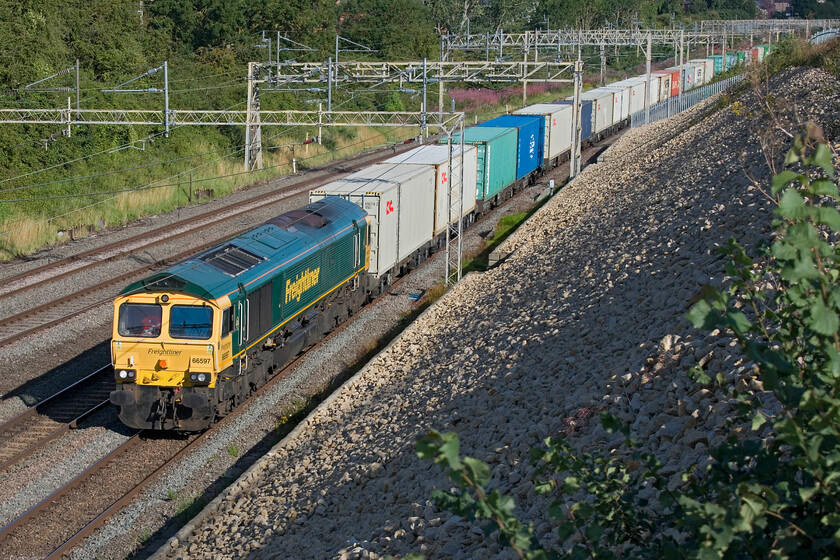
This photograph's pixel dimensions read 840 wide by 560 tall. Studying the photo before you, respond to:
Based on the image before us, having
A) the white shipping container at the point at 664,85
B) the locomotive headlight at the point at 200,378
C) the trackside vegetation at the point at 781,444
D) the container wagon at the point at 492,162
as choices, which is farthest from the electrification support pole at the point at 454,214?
the white shipping container at the point at 664,85

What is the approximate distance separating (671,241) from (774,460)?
12111mm

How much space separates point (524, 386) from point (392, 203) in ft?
35.8

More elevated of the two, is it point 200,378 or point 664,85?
point 664,85

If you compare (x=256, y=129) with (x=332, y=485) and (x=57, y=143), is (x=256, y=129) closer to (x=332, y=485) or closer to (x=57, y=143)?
(x=57, y=143)

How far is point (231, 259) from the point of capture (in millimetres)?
16109

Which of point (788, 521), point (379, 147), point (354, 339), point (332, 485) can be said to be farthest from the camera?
point (379, 147)

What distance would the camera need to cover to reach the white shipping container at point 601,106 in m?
45.7

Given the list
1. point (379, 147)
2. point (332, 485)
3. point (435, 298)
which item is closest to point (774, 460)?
point (332, 485)

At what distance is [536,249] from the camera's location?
2325 centimetres

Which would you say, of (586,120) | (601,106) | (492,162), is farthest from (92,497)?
(601,106)

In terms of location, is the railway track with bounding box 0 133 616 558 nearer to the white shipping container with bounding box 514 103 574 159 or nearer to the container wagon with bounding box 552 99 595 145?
the white shipping container with bounding box 514 103 574 159

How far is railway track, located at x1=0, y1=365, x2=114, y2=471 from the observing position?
14867mm

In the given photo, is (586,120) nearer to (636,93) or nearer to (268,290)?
(636,93)

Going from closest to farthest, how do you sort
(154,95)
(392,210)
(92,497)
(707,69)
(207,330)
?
(92,497) → (207,330) → (392,210) → (154,95) → (707,69)
